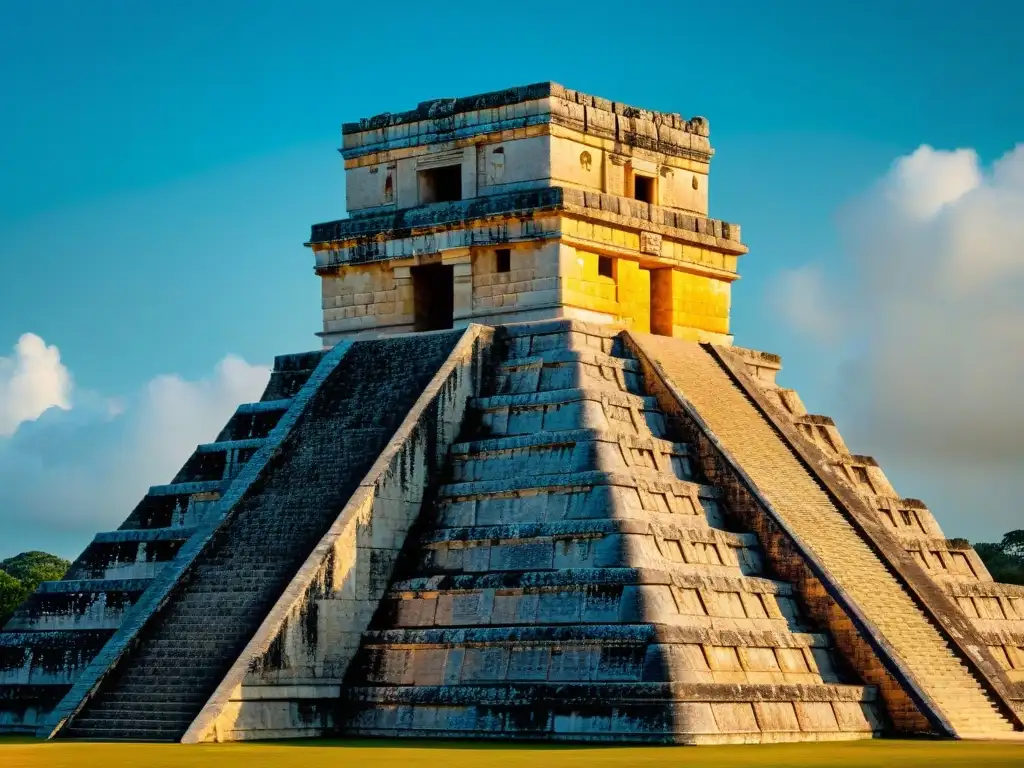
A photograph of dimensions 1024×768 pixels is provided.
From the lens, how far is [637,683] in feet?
83.4

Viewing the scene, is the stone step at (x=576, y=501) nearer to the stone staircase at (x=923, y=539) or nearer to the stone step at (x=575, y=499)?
the stone step at (x=575, y=499)

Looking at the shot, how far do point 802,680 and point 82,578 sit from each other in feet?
35.3

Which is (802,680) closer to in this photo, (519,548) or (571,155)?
(519,548)

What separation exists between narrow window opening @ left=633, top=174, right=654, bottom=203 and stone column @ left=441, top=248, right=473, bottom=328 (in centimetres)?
327

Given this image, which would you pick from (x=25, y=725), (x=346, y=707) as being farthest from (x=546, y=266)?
(x=25, y=725)

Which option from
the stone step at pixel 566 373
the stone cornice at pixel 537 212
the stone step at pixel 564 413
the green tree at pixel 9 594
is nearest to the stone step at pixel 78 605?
the stone step at pixel 564 413

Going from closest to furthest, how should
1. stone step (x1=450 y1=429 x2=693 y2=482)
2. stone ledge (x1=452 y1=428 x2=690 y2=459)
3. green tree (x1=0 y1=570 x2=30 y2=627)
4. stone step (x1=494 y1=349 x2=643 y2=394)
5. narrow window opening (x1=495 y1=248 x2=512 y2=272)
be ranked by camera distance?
1. stone step (x1=450 y1=429 x2=693 y2=482)
2. stone ledge (x1=452 y1=428 x2=690 y2=459)
3. stone step (x1=494 y1=349 x2=643 y2=394)
4. narrow window opening (x1=495 y1=248 x2=512 y2=272)
5. green tree (x1=0 y1=570 x2=30 y2=627)

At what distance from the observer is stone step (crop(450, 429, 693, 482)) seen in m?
28.6

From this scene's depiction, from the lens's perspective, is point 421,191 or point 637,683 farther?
point 421,191

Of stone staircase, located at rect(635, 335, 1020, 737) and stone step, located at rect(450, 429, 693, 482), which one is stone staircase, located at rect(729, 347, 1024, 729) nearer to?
stone staircase, located at rect(635, 335, 1020, 737)

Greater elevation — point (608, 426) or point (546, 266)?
point (546, 266)

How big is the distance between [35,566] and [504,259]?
39.8 meters

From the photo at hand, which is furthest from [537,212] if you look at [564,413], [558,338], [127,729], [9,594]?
[9,594]

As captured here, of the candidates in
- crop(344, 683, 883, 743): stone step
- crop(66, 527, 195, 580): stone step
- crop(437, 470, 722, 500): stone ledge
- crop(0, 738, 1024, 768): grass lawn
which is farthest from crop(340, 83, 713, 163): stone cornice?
crop(0, 738, 1024, 768): grass lawn
